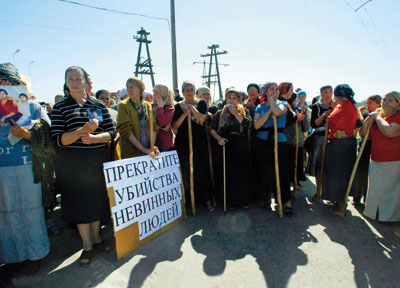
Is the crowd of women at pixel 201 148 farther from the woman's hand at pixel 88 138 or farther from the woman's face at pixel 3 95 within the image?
the woman's face at pixel 3 95

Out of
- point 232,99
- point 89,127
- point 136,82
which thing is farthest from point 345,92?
point 89,127

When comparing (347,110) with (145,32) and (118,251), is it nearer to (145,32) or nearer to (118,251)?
(118,251)

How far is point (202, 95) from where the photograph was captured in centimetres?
404

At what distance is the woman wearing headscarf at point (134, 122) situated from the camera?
10.1ft

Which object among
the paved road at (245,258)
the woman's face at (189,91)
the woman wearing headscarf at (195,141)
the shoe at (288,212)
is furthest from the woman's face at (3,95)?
the shoe at (288,212)

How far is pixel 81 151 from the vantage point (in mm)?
2535

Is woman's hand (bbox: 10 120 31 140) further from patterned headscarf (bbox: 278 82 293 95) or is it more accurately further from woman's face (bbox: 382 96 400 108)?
woman's face (bbox: 382 96 400 108)

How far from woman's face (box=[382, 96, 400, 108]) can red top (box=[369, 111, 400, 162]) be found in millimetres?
122

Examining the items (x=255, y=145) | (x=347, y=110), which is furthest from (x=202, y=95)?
(x=347, y=110)

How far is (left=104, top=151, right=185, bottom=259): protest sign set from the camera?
2617mm

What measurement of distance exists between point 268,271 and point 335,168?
220 centimetres

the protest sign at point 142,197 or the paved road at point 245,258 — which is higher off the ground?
the protest sign at point 142,197

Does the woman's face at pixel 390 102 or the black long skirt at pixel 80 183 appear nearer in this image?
the black long skirt at pixel 80 183

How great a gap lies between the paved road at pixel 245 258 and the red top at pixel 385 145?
3.39 ft
